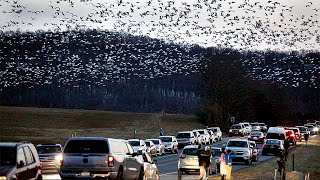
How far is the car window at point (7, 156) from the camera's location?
63.1 feet

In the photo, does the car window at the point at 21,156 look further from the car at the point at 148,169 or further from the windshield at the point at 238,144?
the windshield at the point at 238,144

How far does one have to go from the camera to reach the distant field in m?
82.8

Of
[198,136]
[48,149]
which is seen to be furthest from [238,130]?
[48,149]

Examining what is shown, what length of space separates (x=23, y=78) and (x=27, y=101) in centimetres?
2814

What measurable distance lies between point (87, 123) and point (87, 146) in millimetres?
76758

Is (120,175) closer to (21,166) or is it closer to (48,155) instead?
(21,166)

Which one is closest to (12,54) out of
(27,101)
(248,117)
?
(27,101)

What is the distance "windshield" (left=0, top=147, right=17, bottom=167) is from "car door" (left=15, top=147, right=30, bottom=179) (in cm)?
13

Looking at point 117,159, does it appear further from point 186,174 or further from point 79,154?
point 186,174

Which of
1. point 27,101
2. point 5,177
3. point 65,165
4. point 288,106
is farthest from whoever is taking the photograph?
point 27,101

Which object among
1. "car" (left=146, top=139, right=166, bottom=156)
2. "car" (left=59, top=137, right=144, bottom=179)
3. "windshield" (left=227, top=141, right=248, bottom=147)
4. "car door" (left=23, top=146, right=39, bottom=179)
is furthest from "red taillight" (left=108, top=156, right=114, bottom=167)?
"car" (left=146, top=139, right=166, bottom=156)

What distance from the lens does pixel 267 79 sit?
525 ft

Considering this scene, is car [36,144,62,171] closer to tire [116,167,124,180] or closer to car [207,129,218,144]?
tire [116,167,124,180]

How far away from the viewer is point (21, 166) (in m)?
19.3
